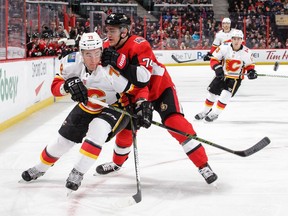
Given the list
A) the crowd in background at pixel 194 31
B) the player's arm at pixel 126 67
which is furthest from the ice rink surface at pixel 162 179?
the crowd in background at pixel 194 31

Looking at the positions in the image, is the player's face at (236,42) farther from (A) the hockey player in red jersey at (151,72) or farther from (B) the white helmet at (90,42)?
(B) the white helmet at (90,42)

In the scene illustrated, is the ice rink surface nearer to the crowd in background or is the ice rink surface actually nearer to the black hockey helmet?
the black hockey helmet

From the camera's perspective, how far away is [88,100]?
9.57 feet

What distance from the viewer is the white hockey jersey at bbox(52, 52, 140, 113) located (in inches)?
114

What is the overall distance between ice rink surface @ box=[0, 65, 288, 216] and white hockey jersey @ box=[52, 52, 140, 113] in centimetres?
54

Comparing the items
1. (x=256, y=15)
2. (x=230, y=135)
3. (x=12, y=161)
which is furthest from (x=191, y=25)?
(x=12, y=161)

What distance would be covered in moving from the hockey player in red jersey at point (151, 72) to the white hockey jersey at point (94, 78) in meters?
0.05

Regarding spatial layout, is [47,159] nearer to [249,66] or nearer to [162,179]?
[162,179]

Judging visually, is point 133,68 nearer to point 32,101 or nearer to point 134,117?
point 134,117

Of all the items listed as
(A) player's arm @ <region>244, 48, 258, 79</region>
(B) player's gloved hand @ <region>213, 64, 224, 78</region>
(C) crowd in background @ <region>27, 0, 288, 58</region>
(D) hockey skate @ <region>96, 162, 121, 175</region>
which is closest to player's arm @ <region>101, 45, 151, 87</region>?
(D) hockey skate @ <region>96, 162, 121, 175</region>

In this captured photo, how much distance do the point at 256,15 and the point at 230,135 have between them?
12.1m

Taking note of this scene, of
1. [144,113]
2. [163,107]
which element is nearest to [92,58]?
[144,113]

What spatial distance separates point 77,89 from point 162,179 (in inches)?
35.7

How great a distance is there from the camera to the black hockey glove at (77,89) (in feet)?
9.09
